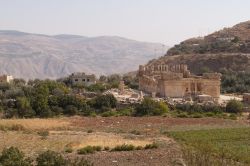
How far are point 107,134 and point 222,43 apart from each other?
191ft

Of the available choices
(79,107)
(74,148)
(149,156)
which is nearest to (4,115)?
(79,107)

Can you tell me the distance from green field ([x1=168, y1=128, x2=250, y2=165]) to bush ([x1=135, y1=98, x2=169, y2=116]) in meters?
10.5

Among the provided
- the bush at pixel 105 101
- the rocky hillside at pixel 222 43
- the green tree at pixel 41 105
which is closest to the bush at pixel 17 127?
the green tree at pixel 41 105

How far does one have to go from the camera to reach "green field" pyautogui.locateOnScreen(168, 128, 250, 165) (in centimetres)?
1766

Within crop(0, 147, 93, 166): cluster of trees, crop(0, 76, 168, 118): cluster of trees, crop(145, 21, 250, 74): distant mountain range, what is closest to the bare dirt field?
crop(0, 76, 168, 118): cluster of trees

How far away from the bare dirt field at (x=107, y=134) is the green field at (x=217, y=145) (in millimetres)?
1124

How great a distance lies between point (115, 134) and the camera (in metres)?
35.8

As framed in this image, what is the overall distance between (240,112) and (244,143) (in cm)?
1703

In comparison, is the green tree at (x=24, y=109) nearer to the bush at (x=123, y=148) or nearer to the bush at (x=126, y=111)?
the bush at (x=126, y=111)

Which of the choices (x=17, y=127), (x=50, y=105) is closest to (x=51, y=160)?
(x=17, y=127)

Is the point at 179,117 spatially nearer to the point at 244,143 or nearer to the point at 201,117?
the point at 201,117

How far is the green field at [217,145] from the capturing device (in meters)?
17.7

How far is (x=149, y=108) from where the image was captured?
4616 centimetres

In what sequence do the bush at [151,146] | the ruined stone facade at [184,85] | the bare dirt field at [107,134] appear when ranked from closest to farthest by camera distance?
the bare dirt field at [107,134]
the bush at [151,146]
the ruined stone facade at [184,85]
